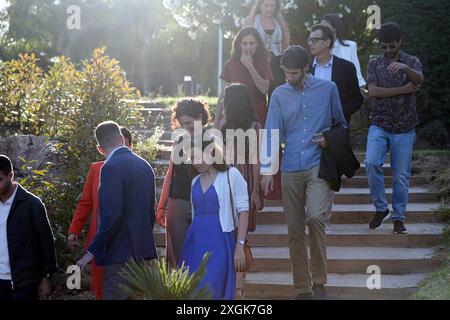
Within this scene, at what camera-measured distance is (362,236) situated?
8.49m

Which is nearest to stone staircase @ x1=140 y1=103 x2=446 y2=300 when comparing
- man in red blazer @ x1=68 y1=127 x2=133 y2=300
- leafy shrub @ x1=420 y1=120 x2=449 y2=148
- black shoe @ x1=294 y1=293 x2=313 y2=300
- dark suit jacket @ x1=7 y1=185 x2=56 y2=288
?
black shoe @ x1=294 y1=293 x2=313 y2=300

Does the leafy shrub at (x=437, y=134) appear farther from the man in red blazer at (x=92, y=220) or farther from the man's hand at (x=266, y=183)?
the man in red blazer at (x=92, y=220)

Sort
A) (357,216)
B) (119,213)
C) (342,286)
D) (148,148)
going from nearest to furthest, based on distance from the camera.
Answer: (119,213)
(342,286)
(357,216)
(148,148)

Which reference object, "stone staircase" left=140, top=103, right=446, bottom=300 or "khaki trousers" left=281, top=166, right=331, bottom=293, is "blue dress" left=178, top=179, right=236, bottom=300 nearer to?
"khaki trousers" left=281, top=166, right=331, bottom=293

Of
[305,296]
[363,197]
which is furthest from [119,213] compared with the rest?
[363,197]

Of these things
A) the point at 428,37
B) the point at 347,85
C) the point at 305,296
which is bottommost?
the point at 305,296

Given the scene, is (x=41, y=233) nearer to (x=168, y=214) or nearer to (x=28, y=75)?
(x=168, y=214)

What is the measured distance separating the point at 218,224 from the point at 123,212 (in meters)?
0.70

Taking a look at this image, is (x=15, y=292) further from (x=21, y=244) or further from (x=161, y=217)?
(x=161, y=217)

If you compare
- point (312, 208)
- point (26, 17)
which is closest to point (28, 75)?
point (312, 208)

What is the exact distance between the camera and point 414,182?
10164 mm

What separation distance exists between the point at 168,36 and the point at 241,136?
38689 millimetres

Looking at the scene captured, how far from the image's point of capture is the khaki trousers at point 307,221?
682 cm

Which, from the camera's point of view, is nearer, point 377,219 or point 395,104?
point 395,104
